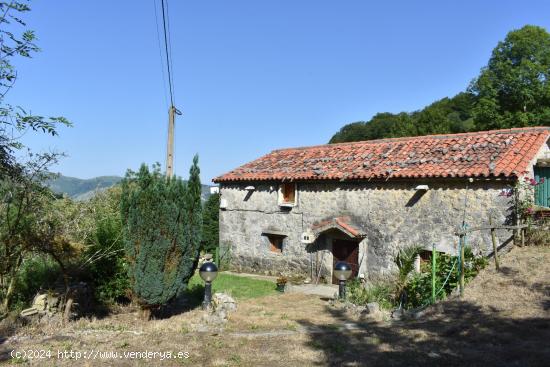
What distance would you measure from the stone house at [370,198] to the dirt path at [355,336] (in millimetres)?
2328

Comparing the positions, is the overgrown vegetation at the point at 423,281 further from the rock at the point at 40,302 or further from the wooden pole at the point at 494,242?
the rock at the point at 40,302

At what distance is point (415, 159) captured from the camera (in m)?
13.8

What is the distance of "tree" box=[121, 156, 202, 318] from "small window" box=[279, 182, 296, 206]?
7.74m

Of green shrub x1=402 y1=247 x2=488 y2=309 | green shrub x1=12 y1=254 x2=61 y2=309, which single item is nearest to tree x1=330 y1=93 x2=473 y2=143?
green shrub x1=402 y1=247 x2=488 y2=309

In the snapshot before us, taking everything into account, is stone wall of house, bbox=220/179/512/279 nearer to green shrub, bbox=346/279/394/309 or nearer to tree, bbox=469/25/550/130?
green shrub, bbox=346/279/394/309

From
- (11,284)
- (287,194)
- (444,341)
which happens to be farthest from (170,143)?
(444,341)

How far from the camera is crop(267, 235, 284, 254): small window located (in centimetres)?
1736

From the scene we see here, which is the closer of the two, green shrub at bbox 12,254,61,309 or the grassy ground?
green shrub at bbox 12,254,61,309

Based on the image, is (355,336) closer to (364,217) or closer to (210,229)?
(364,217)

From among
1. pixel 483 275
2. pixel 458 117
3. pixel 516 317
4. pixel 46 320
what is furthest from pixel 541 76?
pixel 46 320

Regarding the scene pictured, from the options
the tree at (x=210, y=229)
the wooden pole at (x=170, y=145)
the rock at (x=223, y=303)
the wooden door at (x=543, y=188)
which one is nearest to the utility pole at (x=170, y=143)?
the wooden pole at (x=170, y=145)

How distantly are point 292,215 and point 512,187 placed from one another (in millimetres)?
7760

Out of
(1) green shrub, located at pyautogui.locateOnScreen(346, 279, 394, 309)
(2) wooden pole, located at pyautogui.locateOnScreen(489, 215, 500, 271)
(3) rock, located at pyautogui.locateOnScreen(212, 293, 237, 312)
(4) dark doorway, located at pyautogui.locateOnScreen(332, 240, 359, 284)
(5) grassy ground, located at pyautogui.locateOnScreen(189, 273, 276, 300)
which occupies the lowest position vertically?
(5) grassy ground, located at pyautogui.locateOnScreen(189, 273, 276, 300)

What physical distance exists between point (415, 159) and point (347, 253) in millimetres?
3834
